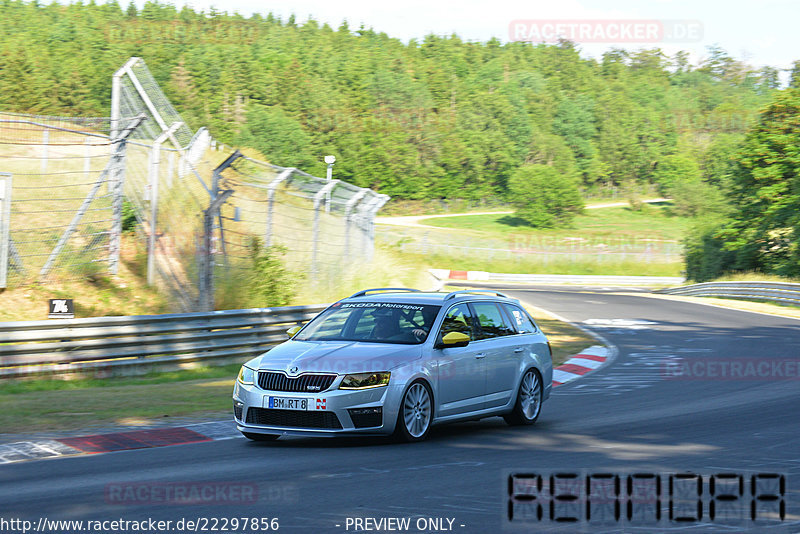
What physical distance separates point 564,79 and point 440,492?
176726 mm

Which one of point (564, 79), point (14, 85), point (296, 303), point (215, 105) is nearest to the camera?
point (296, 303)

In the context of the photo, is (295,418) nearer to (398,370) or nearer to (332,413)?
(332,413)

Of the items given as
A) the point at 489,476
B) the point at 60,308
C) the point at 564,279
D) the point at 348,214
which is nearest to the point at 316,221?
the point at 348,214

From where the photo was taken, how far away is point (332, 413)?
8508mm

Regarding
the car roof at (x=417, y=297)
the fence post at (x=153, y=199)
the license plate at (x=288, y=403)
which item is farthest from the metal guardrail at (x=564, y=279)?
the license plate at (x=288, y=403)

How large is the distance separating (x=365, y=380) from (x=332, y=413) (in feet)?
1.44

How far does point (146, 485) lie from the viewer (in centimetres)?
684

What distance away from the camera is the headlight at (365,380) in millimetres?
8555

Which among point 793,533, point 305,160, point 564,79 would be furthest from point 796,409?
point 564,79

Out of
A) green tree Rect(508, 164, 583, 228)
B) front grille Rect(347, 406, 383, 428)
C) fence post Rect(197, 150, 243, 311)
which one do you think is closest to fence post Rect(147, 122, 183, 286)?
fence post Rect(197, 150, 243, 311)

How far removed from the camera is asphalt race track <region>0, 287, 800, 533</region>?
5984 mm

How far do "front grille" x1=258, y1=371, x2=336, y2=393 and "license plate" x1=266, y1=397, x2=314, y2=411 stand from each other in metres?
0.10

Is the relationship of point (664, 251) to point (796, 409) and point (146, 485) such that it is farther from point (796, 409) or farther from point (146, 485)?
point (146, 485)

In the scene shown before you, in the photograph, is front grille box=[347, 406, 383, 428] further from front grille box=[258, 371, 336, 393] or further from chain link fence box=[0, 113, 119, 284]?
chain link fence box=[0, 113, 119, 284]
